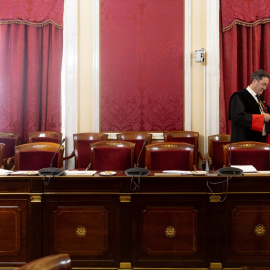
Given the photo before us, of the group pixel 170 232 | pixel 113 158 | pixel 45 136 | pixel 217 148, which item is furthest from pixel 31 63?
pixel 170 232

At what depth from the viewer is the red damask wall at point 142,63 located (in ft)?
15.0

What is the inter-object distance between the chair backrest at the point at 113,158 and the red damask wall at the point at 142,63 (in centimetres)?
174

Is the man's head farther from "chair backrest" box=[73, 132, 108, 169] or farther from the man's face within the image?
"chair backrest" box=[73, 132, 108, 169]

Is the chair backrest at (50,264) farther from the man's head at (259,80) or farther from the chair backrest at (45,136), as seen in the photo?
the chair backrest at (45,136)

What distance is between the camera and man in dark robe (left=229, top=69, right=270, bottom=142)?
10.6 feet

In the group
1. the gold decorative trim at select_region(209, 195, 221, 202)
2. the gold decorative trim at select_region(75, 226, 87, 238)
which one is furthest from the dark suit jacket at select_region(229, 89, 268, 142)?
the gold decorative trim at select_region(75, 226, 87, 238)

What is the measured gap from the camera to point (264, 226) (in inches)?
79.4

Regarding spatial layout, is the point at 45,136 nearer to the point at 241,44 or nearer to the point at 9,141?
the point at 9,141

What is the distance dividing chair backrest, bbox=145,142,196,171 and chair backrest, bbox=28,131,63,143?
6.00ft

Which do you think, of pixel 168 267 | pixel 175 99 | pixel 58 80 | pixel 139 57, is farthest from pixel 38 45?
pixel 168 267

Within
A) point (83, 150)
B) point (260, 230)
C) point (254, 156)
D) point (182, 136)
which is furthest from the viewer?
point (182, 136)

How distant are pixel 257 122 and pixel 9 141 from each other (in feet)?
9.82

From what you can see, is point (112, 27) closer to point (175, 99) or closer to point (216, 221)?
point (175, 99)

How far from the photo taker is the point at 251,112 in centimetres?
336
